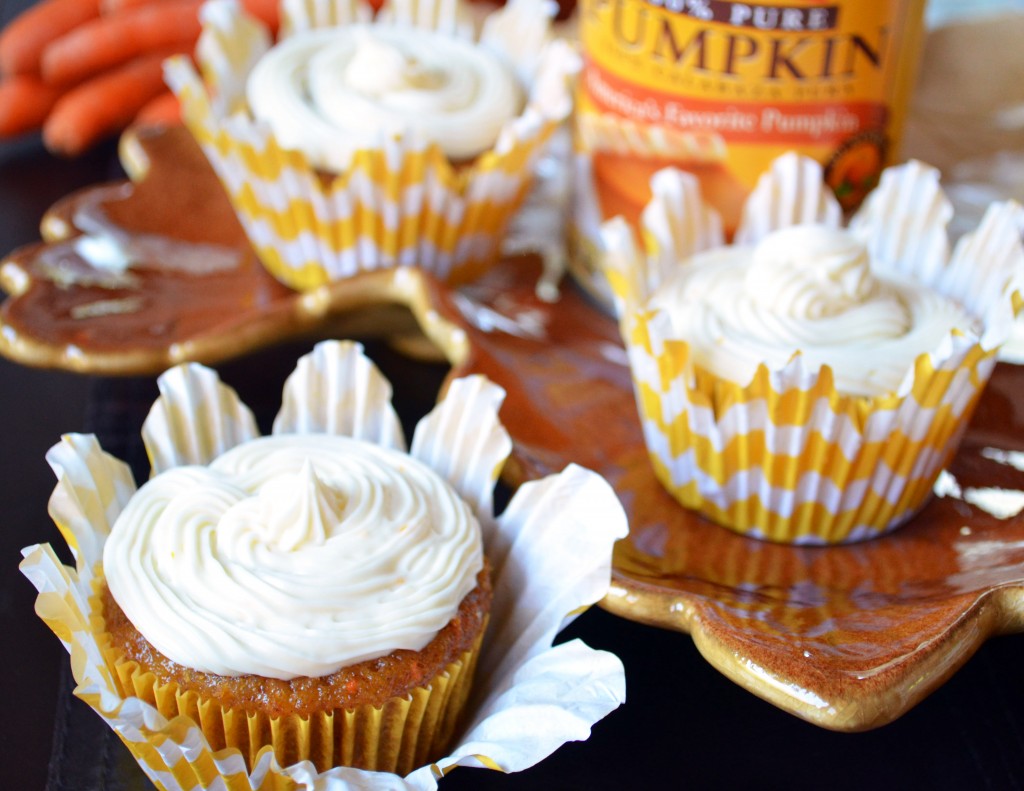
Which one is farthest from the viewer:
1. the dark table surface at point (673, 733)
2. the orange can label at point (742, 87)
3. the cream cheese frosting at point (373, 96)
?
the cream cheese frosting at point (373, 96)

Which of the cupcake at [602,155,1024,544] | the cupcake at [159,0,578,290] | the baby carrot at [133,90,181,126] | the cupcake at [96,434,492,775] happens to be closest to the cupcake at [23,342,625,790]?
the cupcake at [96,434,492,775]

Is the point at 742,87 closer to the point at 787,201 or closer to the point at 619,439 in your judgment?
the point at 787,201

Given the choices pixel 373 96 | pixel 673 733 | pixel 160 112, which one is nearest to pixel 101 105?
pixel 160 112

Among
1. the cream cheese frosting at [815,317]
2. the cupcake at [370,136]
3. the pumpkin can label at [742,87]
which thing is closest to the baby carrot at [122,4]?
the cupcake at [370,136]

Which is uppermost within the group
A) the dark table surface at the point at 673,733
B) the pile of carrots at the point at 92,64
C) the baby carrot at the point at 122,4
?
the baby carrot at the point at 122,4

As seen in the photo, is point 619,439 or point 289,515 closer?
point 289,515

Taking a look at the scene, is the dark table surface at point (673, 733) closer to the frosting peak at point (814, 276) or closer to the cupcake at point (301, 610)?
the cupcake at point (301, 610)

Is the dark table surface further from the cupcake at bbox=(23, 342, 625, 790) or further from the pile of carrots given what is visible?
the pile of carrots
